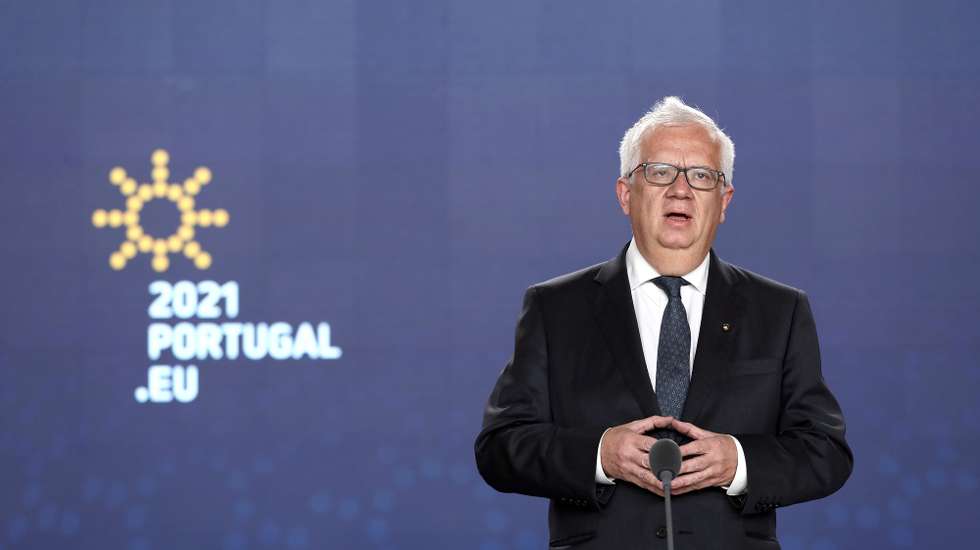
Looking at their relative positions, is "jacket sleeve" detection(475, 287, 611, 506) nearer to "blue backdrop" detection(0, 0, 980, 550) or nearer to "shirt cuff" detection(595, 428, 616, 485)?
"shirt cuff" detection(595, 428, 616, 485)

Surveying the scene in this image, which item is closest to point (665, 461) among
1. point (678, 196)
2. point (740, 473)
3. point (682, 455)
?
point (682, 455)

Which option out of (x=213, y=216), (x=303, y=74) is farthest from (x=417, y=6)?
(x=213, y=216)

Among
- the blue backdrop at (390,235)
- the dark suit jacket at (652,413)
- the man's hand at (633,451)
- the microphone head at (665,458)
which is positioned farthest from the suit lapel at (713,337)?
the blue backdrop at (390,235)

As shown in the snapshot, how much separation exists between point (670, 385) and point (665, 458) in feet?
0.94

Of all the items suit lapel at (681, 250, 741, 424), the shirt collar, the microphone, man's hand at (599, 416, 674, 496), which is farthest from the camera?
the shirt collar

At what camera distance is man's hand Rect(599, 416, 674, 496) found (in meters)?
1.50

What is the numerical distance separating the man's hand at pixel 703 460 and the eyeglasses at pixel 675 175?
0.38m

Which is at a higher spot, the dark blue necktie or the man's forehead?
the man's forehead

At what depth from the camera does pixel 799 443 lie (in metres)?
1.61

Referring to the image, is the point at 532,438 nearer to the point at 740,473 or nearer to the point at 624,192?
the point at 740,473

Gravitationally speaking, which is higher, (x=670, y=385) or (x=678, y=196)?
(x=678, y=196)

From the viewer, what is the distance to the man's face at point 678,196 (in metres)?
1.69

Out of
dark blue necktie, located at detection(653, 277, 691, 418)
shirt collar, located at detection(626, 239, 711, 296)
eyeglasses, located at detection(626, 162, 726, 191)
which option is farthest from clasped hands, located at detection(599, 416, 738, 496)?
eyeglasses, located at detection(626, 162, 726, 191)

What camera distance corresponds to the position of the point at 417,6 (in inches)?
131
